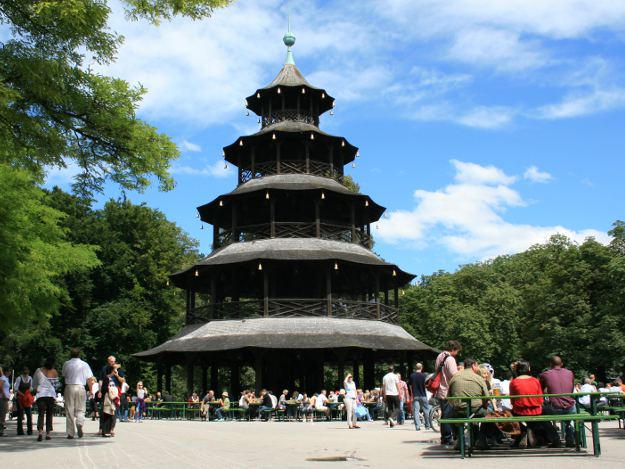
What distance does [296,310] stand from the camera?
30562mm

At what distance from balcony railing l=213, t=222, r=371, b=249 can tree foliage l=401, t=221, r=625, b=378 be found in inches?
704

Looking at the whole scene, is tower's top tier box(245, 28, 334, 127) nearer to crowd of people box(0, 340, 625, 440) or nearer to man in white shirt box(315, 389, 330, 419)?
man in white shirt box(315, 389, 330, 419)

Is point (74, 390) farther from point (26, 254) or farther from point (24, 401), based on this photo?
point (26, 254)

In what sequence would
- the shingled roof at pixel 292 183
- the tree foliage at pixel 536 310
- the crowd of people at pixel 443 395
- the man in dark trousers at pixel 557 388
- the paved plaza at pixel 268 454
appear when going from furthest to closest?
the tree foliage at pixel 536 310 < the shingled roof at pixel 292 183 < the man in dark trousers at pixel 557 388 < the crowd of people at pixel 443 395 < the paved plaza at pixel 268 454

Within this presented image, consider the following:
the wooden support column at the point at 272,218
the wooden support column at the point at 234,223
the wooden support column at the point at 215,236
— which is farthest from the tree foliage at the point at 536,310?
the wooden support column at the point at 215,236

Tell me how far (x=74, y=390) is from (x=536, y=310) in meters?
44.5

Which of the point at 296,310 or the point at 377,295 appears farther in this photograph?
the point at 377,295

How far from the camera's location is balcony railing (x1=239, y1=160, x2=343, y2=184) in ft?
118

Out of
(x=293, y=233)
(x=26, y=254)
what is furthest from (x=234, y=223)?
(x=26, y=254)

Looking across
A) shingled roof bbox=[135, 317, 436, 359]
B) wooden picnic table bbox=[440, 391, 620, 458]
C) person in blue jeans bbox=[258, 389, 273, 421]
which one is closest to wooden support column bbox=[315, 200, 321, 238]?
shingled roof bbox=[135, 317, 436, 359]

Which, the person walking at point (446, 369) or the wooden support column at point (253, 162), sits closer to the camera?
the person walking at point (446, 369)

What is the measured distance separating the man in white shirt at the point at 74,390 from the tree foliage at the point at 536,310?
119 feet

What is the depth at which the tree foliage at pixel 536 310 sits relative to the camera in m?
46.3

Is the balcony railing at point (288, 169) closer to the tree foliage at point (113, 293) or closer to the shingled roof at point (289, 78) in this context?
the shingled roof at point (289, 78)
